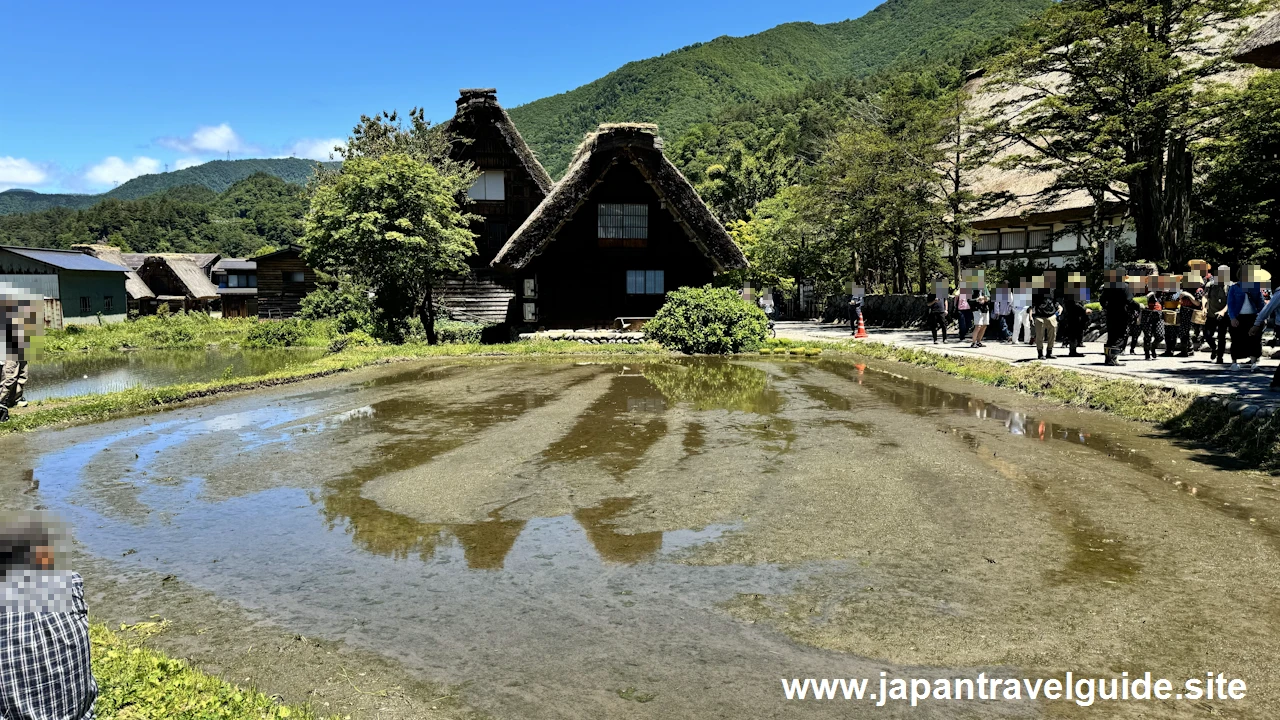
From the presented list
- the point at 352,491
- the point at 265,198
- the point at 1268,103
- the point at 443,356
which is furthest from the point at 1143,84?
the point at 265,198

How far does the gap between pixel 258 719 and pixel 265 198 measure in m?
107

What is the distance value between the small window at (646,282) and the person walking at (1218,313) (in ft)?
50.6

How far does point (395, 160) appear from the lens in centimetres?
2256

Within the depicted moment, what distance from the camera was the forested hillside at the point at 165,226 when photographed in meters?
80.3

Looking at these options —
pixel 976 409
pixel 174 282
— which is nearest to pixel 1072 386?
pixel 976 409

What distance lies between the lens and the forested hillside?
263 ft

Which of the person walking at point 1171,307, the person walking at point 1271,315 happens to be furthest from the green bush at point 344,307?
the person walking at point 1271,315

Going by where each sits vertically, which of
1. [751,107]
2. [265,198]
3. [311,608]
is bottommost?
[311,608]

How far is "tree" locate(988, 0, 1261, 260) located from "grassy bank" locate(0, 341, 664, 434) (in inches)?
491

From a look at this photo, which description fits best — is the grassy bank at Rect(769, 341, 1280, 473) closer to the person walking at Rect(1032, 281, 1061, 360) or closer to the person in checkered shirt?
the person walking at Rect(1032, 281, 1061, 360)

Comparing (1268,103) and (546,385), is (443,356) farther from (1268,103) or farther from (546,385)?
(1268,103)

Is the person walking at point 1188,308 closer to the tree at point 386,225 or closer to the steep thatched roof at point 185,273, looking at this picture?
the tree at point 386,225

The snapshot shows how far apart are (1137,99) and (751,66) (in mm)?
92555

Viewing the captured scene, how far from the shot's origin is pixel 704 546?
5391 millimetres
